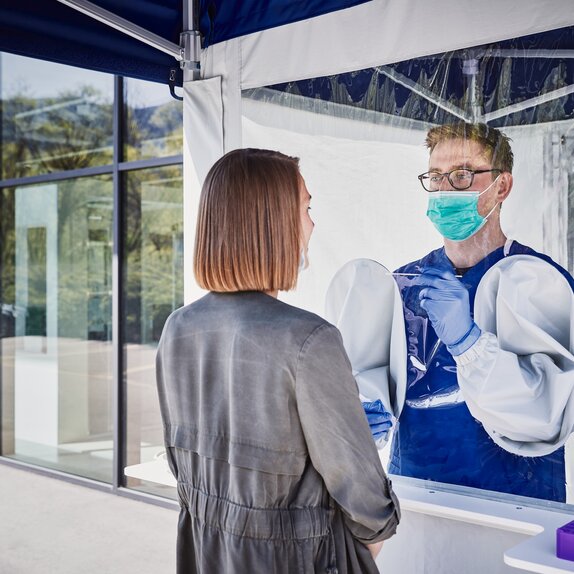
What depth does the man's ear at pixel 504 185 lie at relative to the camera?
89.4 inches

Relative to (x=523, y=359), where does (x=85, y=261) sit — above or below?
above

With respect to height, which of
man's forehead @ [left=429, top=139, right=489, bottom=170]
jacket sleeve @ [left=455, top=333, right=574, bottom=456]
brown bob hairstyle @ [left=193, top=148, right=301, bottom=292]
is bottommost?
jacket sleeve @ [left=455, top=333, right=574, bottom=456]

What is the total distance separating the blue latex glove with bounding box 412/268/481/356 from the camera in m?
2.35

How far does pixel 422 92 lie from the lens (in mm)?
2465

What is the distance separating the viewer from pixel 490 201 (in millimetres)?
2309

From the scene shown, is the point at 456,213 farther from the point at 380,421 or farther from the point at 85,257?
the point at 85,257

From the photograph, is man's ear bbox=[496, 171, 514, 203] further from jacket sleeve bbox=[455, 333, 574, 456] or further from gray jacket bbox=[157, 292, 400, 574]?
gray jacket bbox=[157, 292, 400, 574]

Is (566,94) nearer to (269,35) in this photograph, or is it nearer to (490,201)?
(490,201)

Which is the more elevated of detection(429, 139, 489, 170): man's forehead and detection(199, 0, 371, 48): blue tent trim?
detection(199, 0, 371, 48): blue tent trim

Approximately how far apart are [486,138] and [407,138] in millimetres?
275

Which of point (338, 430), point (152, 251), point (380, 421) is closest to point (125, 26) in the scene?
point (380, 421)

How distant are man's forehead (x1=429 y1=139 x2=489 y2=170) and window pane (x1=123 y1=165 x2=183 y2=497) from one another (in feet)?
9.52

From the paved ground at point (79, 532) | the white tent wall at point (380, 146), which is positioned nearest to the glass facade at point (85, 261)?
the paved ground at point (79, 532)

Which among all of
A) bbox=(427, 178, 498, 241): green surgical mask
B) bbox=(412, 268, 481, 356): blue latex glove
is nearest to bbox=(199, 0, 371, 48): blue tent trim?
bbox=(427, 178, 498, 241): green surgical mask
